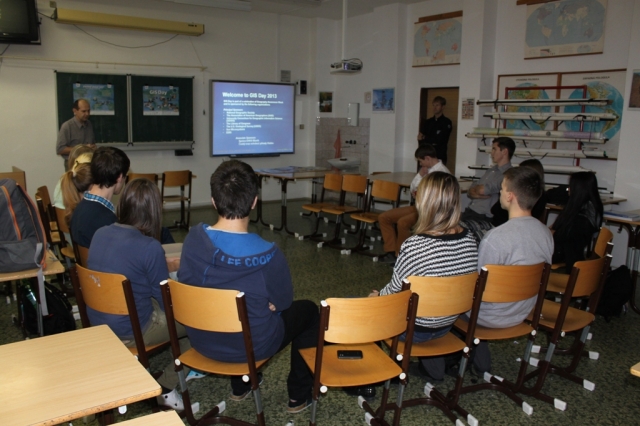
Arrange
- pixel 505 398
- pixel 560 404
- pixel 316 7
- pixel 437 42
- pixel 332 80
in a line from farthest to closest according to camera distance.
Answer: pixel 332 80 < pixel 316 7 < pixel 437 42 < pixel 505 398 < pixel 560 404

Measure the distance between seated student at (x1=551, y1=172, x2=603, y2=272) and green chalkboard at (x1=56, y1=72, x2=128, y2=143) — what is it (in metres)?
6.07

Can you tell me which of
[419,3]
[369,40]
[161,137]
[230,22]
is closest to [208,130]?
[161,137]

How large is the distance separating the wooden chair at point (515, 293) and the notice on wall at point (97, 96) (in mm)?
6324

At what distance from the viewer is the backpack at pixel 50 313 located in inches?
122

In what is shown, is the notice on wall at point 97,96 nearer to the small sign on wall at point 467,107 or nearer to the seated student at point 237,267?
the small sign on wall at point 467,107

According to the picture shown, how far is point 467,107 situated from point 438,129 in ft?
1.81

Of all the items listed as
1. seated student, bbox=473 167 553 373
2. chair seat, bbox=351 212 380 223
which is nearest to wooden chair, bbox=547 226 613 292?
seated student, bbox=473 167 553 373

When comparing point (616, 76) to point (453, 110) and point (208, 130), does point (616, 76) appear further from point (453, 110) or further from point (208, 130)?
point (208, 130)

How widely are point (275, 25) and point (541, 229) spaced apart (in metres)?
7.26

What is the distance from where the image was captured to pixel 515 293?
2.58 metres

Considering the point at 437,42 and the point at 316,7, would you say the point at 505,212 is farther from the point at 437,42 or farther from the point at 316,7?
the point at 316,7

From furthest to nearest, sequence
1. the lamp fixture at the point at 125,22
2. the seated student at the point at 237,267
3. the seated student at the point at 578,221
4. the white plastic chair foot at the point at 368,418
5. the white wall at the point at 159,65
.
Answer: the white wall at the point at 159,65 < the lamp fixture at the point at 125,22 < the seated student at the point at 578,221 < the white plastic chair foot at the point at 368,418 < the seated student at the point at 237,267

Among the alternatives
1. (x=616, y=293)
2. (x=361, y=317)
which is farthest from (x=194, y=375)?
(x=616, y=293)

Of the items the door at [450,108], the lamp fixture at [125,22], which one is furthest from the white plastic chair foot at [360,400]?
the lamp fixture at [125,22]
